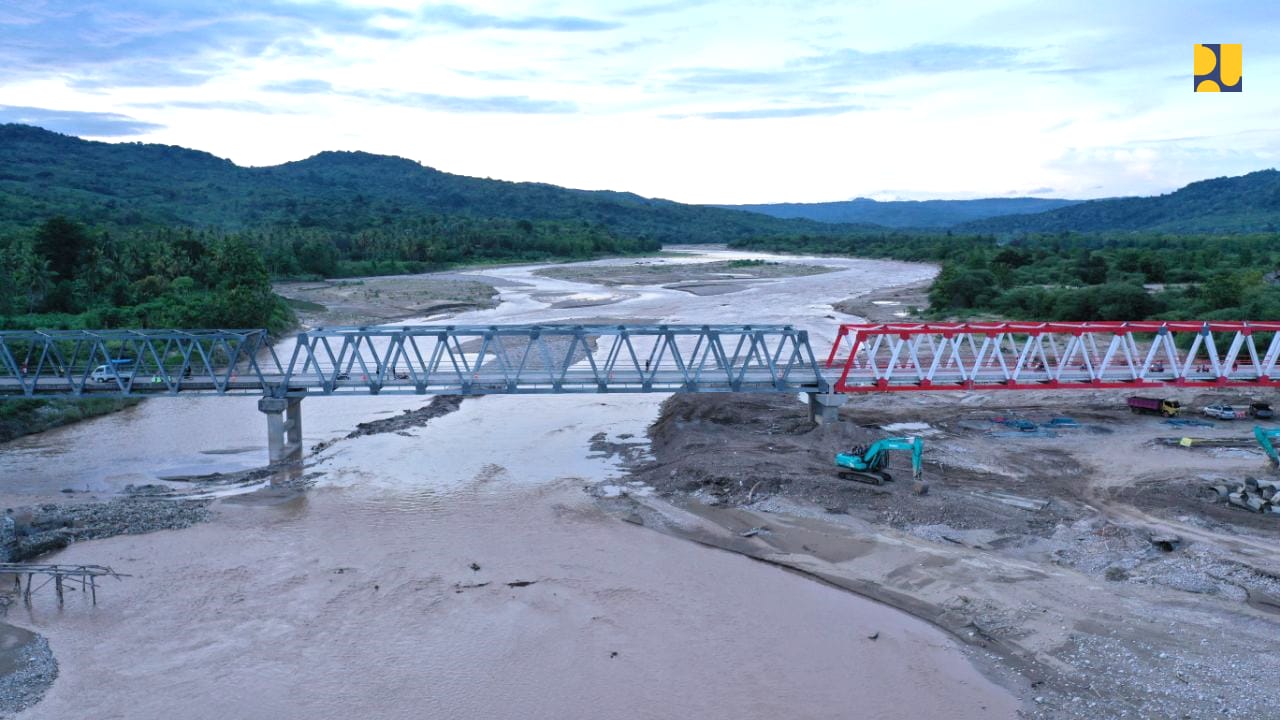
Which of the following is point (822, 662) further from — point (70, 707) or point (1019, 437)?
point (1019, 437)

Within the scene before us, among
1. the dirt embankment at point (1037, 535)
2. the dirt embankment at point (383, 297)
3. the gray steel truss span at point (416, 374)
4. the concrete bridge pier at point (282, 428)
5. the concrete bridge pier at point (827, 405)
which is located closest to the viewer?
the dirt embankment at point (1037, 535)

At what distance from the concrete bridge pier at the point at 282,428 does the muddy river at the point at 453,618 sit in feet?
3.75

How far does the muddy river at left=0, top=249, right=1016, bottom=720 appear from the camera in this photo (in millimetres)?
17922

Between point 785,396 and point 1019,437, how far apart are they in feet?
36.1

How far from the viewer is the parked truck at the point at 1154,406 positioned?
3728cm

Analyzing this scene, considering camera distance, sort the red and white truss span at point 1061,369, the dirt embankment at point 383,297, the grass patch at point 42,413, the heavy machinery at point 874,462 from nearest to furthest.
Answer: the heavy machinery at point 874,462, the red and white truss span at point 1061,369, the grass patch at point 42,413, the dirt embankment at point 383,297

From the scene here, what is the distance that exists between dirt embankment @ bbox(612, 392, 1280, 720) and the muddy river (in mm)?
1382

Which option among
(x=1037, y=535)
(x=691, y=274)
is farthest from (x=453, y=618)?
(x=691, y=274)

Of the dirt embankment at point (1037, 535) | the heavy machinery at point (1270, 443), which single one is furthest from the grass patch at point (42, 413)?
the heavy machinery at point (1270, 443)

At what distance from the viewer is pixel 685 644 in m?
20.0

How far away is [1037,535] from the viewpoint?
24750mm

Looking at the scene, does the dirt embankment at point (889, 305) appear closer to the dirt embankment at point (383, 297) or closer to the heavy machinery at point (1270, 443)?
the dirt embankment at point (383, 297)

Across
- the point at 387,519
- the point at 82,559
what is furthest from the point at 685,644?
the point at 82,559

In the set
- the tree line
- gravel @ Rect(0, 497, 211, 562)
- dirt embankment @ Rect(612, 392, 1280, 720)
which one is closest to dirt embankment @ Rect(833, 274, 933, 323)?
dirt embankment @ Rect(612, 392, 1280, 720)
